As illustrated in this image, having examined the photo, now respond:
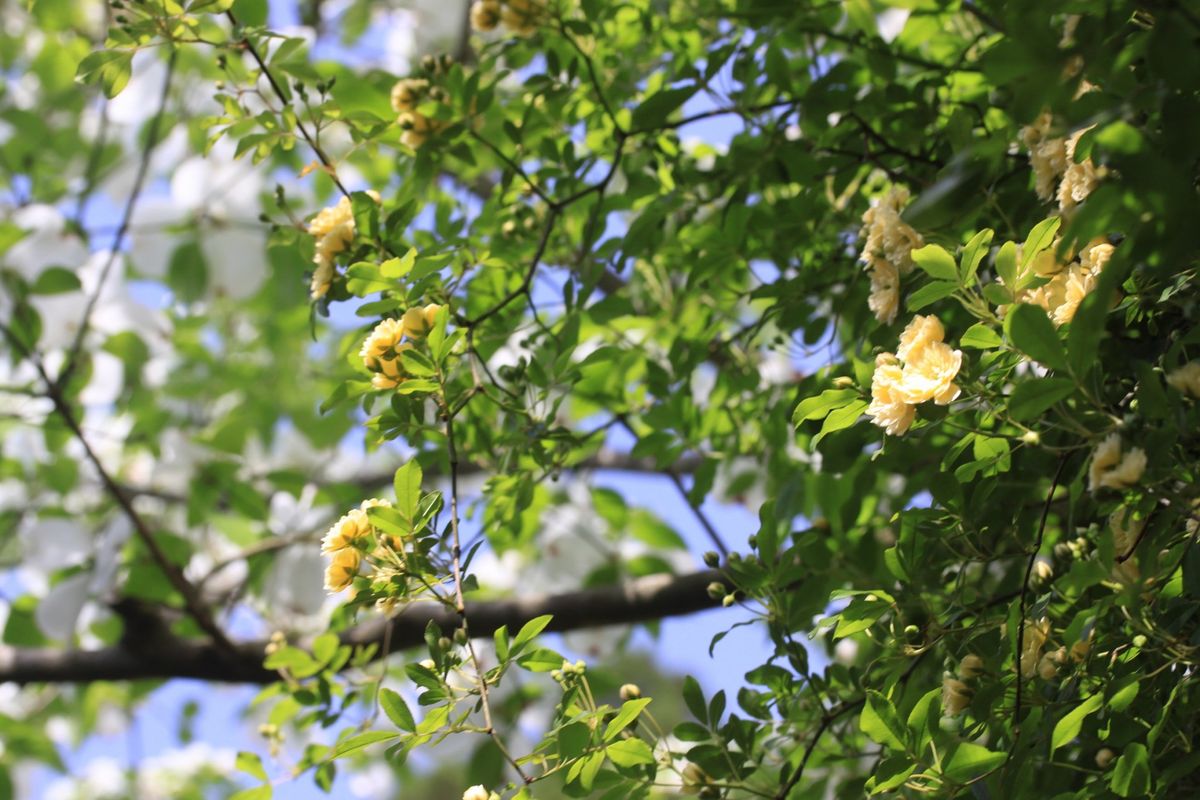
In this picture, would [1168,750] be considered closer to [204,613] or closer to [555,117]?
[555,117]

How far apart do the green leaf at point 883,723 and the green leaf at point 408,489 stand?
0.28m

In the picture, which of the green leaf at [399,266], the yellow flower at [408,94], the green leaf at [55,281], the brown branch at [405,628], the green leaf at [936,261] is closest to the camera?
the green leaf at [936,261]

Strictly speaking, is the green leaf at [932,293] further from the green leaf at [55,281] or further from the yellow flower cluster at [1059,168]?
the green leaf at [55,281]

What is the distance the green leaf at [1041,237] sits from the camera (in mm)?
620

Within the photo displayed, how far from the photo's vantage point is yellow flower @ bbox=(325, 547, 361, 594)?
693 mm

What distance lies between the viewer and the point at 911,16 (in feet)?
3.38

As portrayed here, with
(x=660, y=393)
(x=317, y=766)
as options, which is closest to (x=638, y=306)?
(x=660, y=393)

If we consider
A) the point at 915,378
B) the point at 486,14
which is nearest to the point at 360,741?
the point at 915,378

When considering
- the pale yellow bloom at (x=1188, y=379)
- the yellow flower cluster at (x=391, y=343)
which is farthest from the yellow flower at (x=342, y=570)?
the pale yellow bloom at (x=1188, y=379)

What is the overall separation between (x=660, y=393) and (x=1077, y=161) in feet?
1.69

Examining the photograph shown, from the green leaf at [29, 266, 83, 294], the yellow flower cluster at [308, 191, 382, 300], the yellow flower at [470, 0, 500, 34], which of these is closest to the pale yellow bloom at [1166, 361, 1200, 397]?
the yellow flower cluster at [308, 191, 382, 300]

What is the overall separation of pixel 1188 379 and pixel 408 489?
0.41 meters

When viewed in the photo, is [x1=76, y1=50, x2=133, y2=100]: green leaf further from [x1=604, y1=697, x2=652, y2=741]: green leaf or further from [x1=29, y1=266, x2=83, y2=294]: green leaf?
[x1=29, y1=266, x2=83, y2=294]: green leaf

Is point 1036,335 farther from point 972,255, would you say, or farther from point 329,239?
point 329,239
